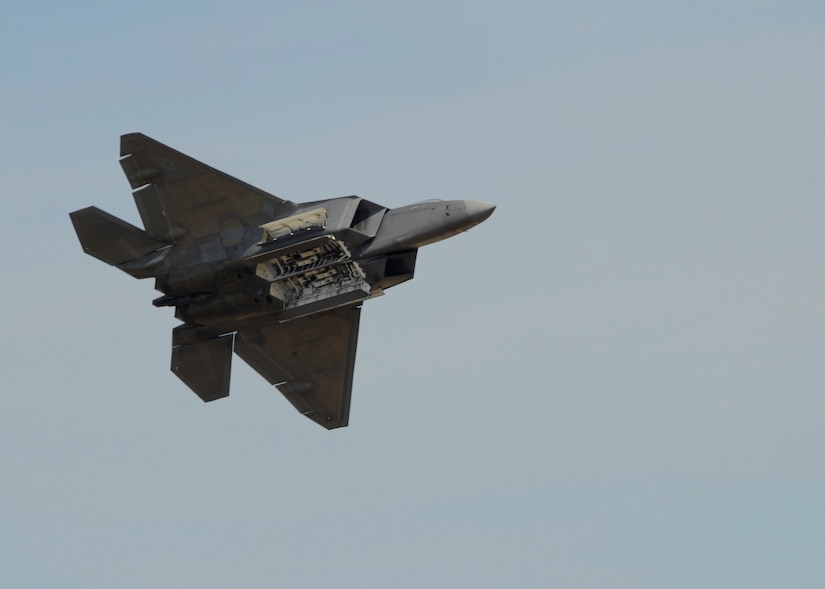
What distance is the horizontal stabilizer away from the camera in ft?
183

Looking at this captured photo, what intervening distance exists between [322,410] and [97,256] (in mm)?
8976

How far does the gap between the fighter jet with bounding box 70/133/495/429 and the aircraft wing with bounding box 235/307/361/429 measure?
60.8 inches

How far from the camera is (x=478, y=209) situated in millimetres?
50562

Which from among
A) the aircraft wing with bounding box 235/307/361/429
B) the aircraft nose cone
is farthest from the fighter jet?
the aircraft wing with bounding box 235/307/361/429

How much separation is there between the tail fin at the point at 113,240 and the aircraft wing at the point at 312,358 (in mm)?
4753

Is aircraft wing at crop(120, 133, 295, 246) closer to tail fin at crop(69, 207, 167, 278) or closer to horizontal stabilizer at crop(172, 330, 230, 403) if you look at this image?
tail fin at crop(69, 207, 167, 278)

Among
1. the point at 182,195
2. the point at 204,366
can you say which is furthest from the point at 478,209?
the point at 204,366

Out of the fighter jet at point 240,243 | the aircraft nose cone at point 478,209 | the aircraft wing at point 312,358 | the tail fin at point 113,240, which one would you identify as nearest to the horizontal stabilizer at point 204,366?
the fighter jet at point 240,243

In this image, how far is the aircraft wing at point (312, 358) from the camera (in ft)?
185

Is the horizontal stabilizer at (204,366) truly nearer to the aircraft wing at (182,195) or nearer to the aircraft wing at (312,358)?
the aircraft wing at (312,358)

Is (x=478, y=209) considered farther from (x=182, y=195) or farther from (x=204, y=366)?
(x=204, y=366)

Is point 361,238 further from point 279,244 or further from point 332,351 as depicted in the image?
point 332,351

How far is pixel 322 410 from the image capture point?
5747 cm

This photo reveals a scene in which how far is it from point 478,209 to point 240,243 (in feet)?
23.2
